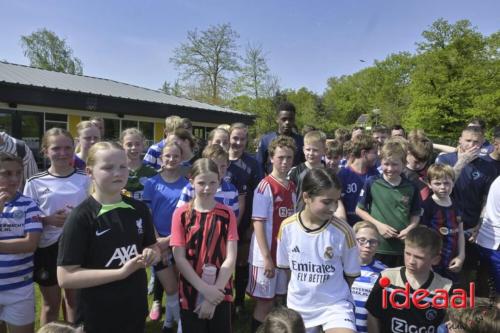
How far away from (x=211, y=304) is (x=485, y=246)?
2957mm

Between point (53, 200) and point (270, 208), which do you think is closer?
point (53, 200)

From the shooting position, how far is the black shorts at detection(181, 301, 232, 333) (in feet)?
9.31

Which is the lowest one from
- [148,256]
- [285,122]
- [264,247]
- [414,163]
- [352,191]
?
[264,247]

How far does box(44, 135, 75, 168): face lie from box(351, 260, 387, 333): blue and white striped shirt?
2700 millimetres

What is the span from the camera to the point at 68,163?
3.33 meters

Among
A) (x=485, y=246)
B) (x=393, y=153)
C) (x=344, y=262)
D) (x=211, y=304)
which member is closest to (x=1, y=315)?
(x=211, y=304)

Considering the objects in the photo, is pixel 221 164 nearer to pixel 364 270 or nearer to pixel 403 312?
pixel 364 270

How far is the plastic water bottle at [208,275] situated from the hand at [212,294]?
0.29 feet

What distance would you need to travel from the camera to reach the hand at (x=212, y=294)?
107 inches

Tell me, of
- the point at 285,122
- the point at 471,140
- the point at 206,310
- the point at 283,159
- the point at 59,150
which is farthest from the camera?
the point at 285,122

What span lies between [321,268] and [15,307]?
7.54 feet

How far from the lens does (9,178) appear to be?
9.31ft

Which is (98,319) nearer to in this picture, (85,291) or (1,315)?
(85,291)

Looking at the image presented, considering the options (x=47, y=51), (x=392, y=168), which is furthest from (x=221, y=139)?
(x=47, y=51)
